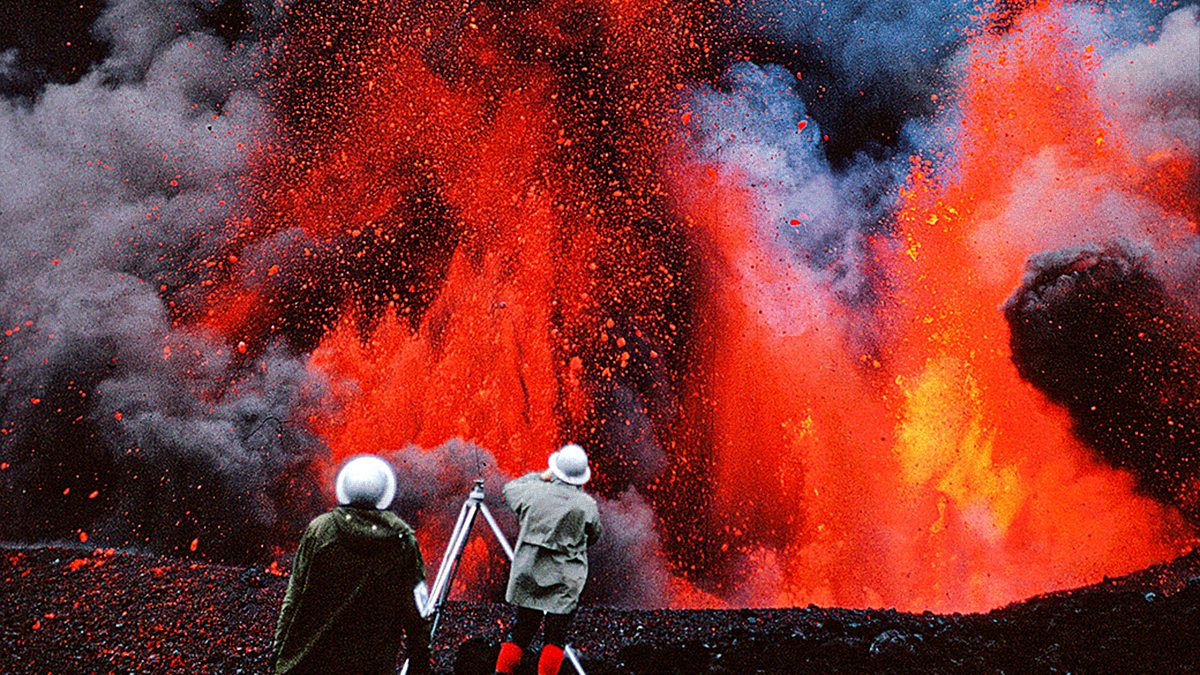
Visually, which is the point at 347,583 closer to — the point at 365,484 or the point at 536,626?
Answer: the point at 365,484

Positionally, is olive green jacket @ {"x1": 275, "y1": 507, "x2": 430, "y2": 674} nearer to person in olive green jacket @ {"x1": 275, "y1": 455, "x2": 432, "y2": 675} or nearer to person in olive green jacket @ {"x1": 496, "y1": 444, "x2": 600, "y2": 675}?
person in olive green jacket @ {"x1": 275, "y1": 455, "x2": 432, "y2": 675}

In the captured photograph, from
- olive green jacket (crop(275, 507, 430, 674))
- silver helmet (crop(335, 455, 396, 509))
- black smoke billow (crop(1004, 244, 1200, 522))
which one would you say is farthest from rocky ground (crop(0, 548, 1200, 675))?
black smoke billow (crop(1004, 244, 1200, 522))

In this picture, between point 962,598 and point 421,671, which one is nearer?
point 421,671

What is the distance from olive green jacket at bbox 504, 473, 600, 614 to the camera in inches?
159

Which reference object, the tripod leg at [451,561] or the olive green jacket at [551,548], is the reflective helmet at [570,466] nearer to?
the olive green jacket at [551,548]

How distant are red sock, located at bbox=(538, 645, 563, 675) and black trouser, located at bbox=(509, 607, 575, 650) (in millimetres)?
29

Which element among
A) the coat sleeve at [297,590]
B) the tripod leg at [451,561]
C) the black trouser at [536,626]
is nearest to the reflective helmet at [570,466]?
the tripod leg at [451,561]

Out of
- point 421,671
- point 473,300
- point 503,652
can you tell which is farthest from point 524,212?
point 421,671

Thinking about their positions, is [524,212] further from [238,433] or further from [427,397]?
[238,433]

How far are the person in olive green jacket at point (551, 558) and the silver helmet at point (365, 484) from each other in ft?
4.50

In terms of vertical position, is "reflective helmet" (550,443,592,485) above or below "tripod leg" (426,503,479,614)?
above

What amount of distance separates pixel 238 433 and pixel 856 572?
10526 mm

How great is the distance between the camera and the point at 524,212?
1164 centimetres

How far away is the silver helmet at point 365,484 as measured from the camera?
9.37 ft
